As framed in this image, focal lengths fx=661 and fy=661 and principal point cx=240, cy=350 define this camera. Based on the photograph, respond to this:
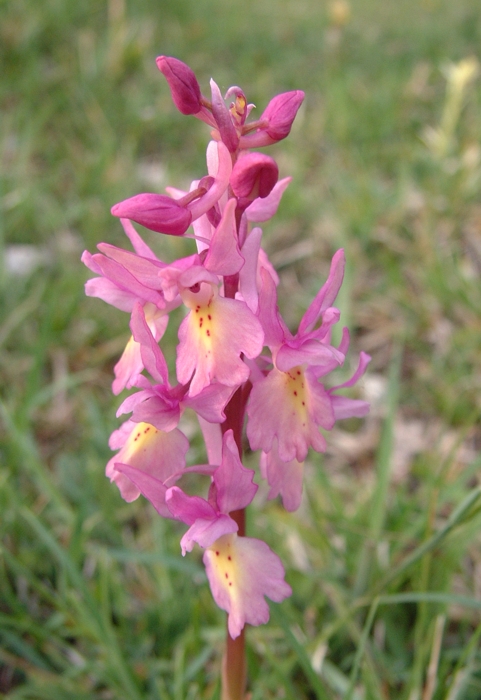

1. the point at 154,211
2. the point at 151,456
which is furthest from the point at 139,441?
the point at 154,211

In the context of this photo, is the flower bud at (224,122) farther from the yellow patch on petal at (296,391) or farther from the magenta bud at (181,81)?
the yellow patch on petal at (296,391)

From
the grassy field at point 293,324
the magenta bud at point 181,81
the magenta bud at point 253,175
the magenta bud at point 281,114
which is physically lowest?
the grassy field at point 293,324

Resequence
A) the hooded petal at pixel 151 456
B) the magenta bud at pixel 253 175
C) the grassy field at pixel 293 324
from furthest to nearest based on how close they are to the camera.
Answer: the grassy field at pixel 293 324 < the hooded petal at pixel 151 456 < the magenta bud at pixel 253 175

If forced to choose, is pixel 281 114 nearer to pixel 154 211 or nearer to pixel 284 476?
pixel 154 211

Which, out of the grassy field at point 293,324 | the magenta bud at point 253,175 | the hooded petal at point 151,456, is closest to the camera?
the magenta bud at point 253,175

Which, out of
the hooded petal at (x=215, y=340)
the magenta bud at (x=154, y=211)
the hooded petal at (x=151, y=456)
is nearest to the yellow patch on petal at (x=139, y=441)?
the hooded petal at (x=151, y=456)

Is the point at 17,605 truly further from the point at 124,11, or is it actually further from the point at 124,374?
the point at 124,11

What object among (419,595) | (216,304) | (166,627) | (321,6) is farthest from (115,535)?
(321,6)
